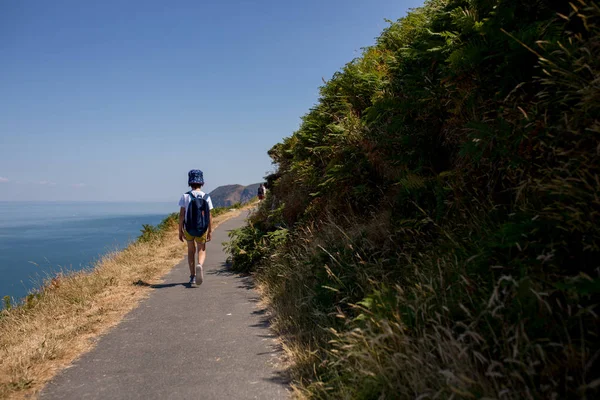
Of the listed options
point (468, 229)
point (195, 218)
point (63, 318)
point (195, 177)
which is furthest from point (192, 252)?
point (468, 229)

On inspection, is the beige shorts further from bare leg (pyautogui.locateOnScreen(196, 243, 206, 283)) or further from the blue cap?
the blue cap

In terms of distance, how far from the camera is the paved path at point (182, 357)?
3760 mm

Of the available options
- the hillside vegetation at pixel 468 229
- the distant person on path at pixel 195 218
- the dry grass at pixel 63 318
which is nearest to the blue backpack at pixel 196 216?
the distant person on path at pixel 195 218

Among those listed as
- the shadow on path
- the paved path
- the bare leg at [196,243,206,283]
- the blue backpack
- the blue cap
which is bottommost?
the paved path

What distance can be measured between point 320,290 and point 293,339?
734 millimetres

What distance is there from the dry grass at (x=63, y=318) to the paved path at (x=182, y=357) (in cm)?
23

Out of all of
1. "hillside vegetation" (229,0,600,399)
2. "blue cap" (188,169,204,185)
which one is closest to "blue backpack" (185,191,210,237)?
"blue cap" (188,169,204,185)

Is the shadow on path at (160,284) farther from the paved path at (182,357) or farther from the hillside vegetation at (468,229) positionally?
the hillside vegetation at (468,229)

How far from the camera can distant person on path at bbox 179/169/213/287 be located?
8.27 m

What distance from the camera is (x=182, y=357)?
15.0 feet

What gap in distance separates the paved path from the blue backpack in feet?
5.36

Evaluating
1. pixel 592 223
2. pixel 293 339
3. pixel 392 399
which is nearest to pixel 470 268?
pixel 592 223

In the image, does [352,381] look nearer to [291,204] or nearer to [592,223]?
[592,223]

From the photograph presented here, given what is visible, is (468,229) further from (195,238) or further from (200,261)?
(195,238)
